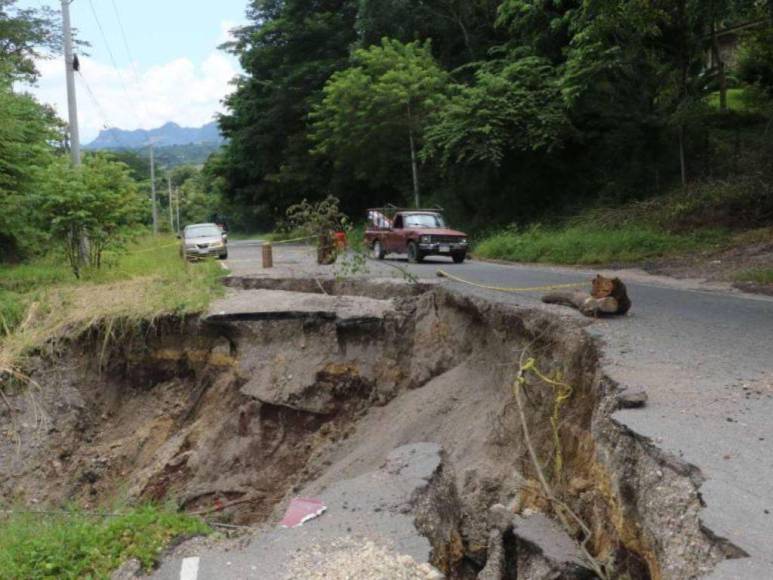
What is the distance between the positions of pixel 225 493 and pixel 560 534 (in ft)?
18.9

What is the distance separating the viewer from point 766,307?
32.6 feet

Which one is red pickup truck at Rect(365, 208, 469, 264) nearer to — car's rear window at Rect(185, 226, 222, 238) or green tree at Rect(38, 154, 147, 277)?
car's rear window at Rect(185, 226, 222, 238)

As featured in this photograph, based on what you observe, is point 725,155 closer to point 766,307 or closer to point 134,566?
point 766,307

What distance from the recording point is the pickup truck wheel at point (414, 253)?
66.9ft

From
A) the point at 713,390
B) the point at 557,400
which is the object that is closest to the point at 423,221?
the point at 557,400

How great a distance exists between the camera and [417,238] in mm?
20375

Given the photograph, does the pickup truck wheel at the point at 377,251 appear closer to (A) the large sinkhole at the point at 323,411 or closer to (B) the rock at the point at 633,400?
(A) the large sinkhole at the point at 323,411

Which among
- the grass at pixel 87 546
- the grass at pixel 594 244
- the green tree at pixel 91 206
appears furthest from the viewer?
the grass at pixel 594 244

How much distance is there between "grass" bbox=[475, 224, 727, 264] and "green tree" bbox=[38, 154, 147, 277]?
10.8m

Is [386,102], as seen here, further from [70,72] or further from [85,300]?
[85,300]

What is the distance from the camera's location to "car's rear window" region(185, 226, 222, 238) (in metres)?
26.2

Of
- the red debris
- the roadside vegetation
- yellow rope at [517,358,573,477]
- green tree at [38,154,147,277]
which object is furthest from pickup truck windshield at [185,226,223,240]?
the red debris

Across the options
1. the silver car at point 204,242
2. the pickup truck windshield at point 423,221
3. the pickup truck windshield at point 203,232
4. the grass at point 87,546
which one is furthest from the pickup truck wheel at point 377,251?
the grass at point 87,546

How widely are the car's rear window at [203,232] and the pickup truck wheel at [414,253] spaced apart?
8695mm
